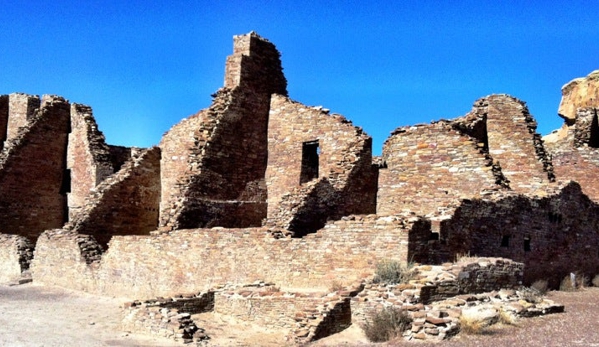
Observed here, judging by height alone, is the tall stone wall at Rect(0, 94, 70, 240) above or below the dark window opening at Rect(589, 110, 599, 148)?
below

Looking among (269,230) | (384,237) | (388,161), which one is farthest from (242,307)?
(388,161)

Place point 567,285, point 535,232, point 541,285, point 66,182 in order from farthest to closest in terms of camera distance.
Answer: point 66,182 < point 567,285 < point 535,232 < point 541,285

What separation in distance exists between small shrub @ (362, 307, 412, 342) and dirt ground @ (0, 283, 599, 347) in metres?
0.25

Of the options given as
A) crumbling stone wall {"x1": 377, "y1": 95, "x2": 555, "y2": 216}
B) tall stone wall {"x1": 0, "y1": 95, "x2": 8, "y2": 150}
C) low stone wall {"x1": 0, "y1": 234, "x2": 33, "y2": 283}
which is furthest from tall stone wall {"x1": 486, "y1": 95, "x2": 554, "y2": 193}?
tall stone wall {"x1": 0, "y1": 95, "x2": 8, "y2": 150}

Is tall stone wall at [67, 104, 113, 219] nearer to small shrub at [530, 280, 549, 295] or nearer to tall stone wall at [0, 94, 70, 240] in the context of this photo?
tall stone wall at [0, 94, 70, 240]

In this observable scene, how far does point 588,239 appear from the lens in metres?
17.2

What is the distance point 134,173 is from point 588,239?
14.8 m

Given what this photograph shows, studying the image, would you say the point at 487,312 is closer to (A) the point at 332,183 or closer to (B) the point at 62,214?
(A) the point at 332,183

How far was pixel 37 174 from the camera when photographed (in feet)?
86.6

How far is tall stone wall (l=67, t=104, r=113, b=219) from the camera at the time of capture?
2527 cm

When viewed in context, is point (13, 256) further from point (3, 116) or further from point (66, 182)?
point (3, 116)

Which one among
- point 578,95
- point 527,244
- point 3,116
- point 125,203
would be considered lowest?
point 527,244

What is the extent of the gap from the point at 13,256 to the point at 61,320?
9.96 m

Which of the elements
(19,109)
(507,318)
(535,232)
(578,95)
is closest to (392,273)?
(507,318)
